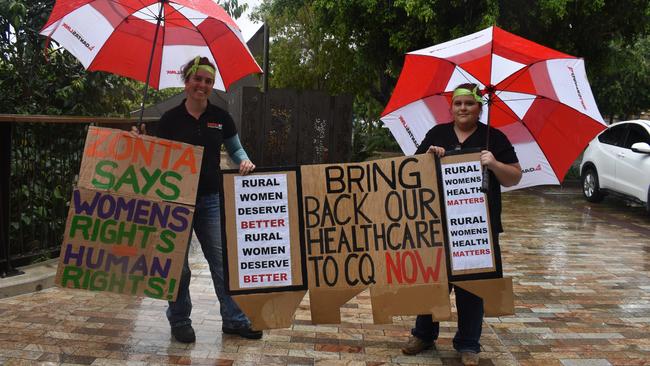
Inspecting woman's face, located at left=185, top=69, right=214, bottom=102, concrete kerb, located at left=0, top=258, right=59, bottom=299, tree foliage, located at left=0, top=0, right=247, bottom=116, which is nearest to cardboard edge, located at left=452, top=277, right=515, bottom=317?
woman's face, located at left=185, top=69, right=214, bottom=102

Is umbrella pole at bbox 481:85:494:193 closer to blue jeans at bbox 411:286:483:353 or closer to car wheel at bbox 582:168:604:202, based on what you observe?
blue jeans at bbox 411:286:483:353

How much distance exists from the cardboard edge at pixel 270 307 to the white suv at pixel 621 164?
823cm

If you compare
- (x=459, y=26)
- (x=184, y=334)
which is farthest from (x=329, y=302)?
(x=459, y=26)

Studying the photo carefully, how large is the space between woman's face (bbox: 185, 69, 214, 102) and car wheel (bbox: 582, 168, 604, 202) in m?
10.3

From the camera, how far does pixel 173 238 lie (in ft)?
12.5

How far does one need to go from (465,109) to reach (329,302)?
1.44m

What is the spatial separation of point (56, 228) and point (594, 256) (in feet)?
20.7

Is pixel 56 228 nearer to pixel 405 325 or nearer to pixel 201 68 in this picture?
pixel 201 68

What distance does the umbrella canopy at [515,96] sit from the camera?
11.7ft

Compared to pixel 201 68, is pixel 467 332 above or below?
below

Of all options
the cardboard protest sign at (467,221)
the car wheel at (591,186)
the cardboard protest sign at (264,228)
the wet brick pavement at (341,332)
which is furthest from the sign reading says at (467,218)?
the car wheel at (591,186)

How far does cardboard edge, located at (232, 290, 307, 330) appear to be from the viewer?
3.73 metres

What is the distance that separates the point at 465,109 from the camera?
11.9 ft

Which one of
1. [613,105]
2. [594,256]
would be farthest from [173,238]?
[613,105]
